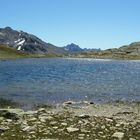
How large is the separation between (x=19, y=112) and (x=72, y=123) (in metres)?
5.01

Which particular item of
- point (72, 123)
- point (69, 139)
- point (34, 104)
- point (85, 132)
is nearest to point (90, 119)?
point (72, 123)

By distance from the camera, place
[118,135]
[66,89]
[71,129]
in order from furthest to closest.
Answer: [66,89] < [71,129] < [118,135]

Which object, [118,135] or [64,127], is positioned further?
[64,127]

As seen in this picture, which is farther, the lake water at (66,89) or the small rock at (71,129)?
the lake water at (66,89)

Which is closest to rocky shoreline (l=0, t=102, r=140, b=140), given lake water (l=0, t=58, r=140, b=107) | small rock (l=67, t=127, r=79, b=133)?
small rock (l=67, t=127, r=79, b=133)

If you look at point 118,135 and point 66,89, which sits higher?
point 118,135

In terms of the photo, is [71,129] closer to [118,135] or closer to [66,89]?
[118,135]

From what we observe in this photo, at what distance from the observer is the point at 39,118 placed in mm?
25750

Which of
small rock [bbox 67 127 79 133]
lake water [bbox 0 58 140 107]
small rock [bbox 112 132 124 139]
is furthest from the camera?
lake water [bbox 0 58 140 107]

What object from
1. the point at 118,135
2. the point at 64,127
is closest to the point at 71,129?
the point at 64,127

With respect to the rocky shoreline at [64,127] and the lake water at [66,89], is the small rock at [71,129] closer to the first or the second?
the rocky shoreline at [64,127]

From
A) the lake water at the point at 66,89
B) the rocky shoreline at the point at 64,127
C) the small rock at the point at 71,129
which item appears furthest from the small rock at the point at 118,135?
the lake water at the point at 66,89

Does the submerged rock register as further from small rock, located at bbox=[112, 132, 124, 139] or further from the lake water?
the lake water

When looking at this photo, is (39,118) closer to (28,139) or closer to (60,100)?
(28,139)
